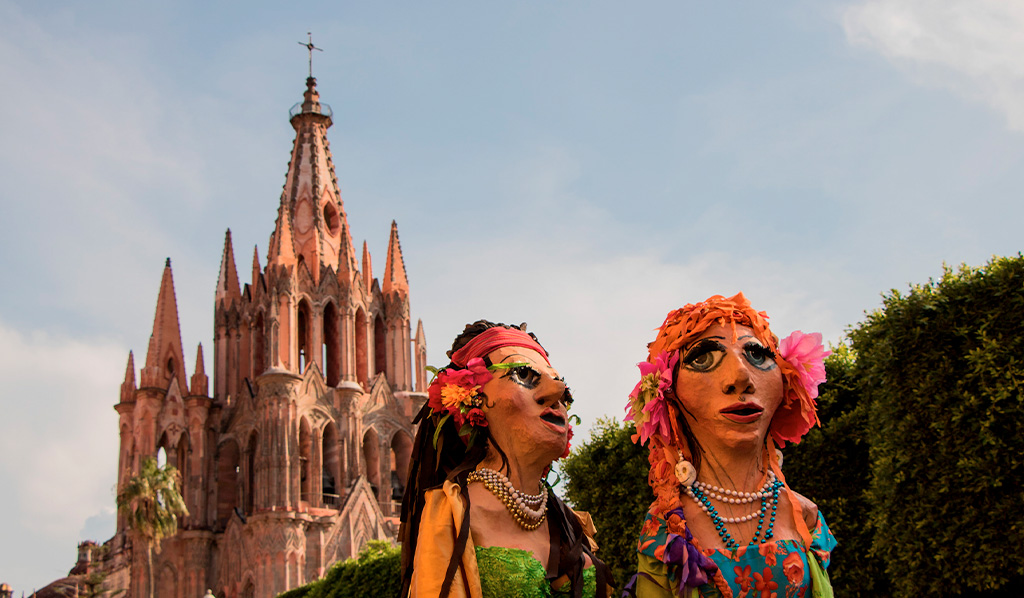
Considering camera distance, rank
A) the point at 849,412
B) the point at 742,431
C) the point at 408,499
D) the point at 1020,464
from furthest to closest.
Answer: the point at 849,412 < the point at 1020,464 < the point at 408,499 < the point at 742,431

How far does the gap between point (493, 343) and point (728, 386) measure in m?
1.55

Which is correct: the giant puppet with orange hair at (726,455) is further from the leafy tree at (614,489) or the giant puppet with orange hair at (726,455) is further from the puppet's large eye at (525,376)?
the leafy tree at (614,489)

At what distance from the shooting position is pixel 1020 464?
1124 cm

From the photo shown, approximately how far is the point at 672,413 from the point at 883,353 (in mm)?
7152

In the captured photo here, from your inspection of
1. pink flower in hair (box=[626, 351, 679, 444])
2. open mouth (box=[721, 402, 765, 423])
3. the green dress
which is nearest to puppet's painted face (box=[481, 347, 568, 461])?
pink flower in hair (box=[626, 351, 679, 444])

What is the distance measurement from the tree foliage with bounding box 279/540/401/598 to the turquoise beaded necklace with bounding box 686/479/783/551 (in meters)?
18.4

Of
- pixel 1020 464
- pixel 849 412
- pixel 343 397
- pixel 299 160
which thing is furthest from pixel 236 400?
pixel 1020 464

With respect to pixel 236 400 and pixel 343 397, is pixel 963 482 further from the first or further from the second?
pixel 236 400

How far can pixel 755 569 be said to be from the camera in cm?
559

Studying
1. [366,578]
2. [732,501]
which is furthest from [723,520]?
[366,578]

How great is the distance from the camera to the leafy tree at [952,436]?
37.1ft

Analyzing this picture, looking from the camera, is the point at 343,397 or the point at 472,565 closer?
the point at 472,565

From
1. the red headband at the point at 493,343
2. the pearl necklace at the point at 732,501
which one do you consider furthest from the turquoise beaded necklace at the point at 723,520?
the red headband at the point at 493,343

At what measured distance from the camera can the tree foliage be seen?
2448 cm
